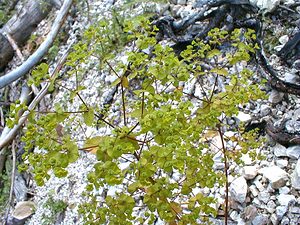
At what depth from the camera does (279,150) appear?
2.37 m

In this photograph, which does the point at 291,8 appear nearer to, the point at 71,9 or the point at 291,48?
the point at 291,48

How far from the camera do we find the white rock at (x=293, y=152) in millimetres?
2306

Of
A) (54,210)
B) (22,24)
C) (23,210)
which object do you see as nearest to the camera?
(54,210)

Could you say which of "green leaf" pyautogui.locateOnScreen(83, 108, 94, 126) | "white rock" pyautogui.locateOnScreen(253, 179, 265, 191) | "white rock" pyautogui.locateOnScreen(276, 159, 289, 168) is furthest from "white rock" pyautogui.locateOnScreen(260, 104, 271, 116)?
"green leaf" pyautogui.locateOnScreen(83, 108, 94, 126)

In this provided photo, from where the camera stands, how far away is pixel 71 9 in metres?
4.31

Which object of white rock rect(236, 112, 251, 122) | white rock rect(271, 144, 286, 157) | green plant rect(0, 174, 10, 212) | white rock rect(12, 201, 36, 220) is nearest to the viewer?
white rock rect(271, 144, 286, 157)

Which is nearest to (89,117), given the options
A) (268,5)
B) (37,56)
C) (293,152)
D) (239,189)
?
(239,189)

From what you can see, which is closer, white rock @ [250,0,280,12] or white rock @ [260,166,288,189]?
white rock @ [260,166,288,189]

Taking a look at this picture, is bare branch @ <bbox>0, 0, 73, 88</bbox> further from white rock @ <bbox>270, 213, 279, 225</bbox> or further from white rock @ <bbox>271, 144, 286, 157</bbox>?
white rock @ <bbox>270, 213, 279, 225</bbox>

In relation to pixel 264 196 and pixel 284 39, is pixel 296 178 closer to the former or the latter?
pixel 264 196

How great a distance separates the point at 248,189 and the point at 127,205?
97cm

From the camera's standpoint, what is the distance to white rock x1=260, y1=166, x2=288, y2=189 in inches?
87.5

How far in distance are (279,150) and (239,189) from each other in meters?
0.32

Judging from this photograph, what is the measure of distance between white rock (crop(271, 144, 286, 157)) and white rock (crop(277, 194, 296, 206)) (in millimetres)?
249
